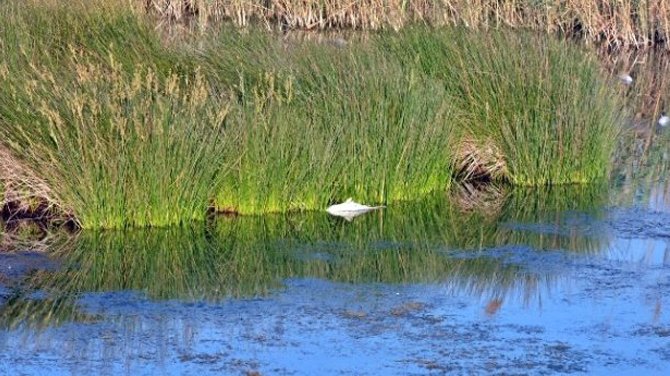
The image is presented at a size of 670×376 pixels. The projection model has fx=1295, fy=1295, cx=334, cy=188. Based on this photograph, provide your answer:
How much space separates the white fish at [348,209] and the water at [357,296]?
12cm

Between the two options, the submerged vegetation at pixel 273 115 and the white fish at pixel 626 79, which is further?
the white fish at pixel 626 79

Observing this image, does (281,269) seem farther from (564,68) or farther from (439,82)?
(564,68)

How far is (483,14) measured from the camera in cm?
1578

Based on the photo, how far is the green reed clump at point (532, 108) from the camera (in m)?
8.75

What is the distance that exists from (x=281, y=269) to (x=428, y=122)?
2106 mm

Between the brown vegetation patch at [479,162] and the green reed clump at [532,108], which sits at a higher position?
the green reed clump at [532,108]

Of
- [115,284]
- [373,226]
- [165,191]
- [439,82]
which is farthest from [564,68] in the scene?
[115,284]

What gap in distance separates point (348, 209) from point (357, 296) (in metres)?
1.96

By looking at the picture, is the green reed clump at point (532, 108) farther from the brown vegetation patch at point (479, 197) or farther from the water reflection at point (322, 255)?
the water reflection at point (322, 255)

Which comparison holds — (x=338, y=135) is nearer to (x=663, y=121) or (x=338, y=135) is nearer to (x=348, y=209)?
(x=348, y=209)

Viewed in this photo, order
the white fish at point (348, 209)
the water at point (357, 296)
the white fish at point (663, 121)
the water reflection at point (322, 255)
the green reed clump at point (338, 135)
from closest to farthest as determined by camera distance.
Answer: the water at point (357, 296)
the water reflection at point (322, 255)
the green reed clump at point (338, 135)
the white fish at point (348, 209)
the white fish at point (663, 121)

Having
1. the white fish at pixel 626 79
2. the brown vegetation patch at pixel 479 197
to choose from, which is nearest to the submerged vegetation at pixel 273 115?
the brown vegetation patch at pixel 479 197

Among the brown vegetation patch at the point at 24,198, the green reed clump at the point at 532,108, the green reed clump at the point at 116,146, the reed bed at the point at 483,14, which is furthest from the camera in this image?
the reed bed at the point at 483,14

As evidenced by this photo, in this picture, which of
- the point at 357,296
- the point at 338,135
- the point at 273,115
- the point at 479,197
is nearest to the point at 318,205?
the point at 338,135
